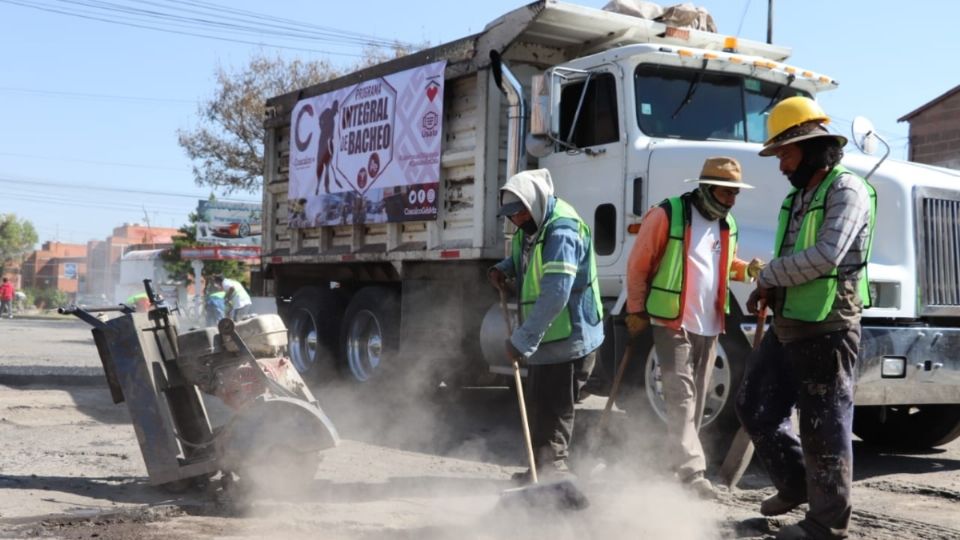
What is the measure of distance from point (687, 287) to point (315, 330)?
5.92m

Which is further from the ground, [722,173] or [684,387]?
[722,173]

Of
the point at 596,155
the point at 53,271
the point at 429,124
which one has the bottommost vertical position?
the point at 596,155

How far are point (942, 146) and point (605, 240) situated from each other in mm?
9702

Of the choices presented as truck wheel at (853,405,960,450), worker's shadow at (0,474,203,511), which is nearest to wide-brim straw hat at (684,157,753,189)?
truck wheel at (853,405,960,450)

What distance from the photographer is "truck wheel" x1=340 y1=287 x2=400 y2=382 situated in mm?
9469

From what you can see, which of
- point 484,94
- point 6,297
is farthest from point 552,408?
point 6,297

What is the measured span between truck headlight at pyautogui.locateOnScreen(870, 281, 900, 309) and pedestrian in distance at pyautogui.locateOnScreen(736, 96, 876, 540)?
77.9 inches

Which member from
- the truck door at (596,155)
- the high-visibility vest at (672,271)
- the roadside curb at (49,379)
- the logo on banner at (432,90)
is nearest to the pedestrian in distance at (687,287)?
the high-visibility vest at (672,271)

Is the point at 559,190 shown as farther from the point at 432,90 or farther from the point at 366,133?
the point at 366,133

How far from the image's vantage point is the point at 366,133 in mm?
9727

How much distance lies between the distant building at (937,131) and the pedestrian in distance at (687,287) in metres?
10.5

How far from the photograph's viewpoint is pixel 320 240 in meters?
10.6

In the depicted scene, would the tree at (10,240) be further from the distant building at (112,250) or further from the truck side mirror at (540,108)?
the truck side mirror at (540,108)

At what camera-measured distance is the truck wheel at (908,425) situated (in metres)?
7.36
